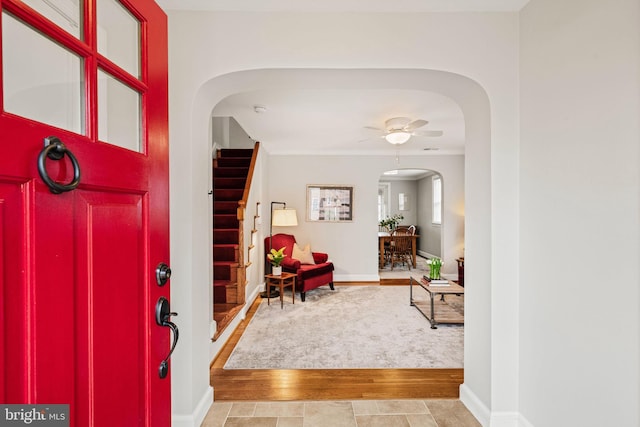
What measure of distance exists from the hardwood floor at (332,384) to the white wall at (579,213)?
693mm

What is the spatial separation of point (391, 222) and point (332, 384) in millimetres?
6810

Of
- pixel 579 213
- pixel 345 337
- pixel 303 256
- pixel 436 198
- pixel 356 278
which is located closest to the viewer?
pixel 579 213

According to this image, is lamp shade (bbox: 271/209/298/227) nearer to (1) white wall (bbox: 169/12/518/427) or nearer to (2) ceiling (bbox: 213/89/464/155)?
(2) ceiling (bbox: 213/89/464/155)

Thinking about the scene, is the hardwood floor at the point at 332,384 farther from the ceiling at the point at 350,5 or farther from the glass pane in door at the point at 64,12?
the ceiling at the point at 350,5

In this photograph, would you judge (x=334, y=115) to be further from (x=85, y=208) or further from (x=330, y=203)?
(x=85, y=208)

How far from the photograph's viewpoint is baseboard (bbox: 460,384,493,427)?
5.85 ft

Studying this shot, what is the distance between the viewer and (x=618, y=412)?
3.93ft

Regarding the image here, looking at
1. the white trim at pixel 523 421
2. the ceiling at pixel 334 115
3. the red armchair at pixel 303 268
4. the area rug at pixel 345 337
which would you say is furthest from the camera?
the red armchair at pixel 303 268

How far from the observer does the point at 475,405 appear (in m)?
1.90

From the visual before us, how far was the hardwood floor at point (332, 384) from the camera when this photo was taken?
84.2 inches

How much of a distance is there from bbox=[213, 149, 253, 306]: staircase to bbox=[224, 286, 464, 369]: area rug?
1.82 ft

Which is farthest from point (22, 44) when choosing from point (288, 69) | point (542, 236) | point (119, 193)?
point (542, 236)

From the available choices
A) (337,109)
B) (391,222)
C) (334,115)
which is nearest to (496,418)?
(337,109)

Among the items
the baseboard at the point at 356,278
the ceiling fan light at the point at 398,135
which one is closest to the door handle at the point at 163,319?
the ceiling fan light at the point at 398,135
